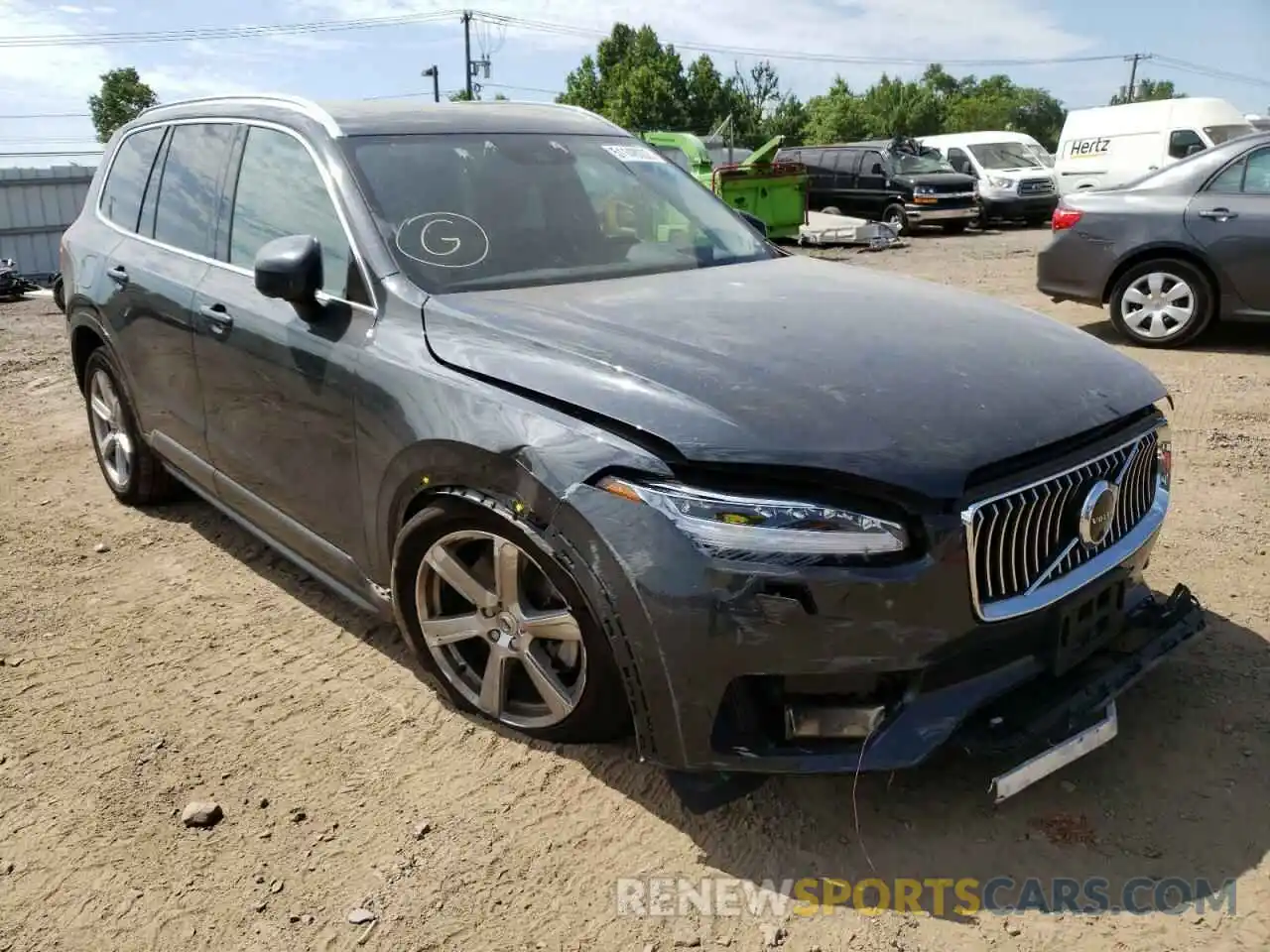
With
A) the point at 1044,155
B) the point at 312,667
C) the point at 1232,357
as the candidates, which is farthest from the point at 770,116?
the point at 312,667

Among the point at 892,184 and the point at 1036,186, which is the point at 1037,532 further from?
the point at 1036,186

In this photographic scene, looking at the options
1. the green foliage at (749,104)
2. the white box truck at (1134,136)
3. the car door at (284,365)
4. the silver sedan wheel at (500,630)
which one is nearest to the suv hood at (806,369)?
the car door at (284,365)

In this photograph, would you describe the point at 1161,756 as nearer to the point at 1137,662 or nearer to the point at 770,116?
the point at 1137,662

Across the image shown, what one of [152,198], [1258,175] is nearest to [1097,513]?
[152,198]

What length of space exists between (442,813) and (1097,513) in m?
1.81

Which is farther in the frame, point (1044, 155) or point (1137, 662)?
point (1044, 155)

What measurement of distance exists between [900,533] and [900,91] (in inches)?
3506

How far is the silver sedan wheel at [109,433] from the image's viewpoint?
4.75 metres

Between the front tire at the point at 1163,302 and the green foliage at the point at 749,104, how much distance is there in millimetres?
37972

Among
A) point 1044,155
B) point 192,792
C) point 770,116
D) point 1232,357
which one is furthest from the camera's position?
point 770,116

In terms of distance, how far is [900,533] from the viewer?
2.19 m

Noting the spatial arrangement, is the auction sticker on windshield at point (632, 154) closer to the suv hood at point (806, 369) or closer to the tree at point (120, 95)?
the suv hood at point (806, 369)

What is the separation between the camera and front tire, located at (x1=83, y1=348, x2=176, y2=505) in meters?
4.64

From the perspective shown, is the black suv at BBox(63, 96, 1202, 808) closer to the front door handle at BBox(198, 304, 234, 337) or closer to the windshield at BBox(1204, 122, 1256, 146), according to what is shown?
the front door handle at BBox(198, 304, 234, 337)
